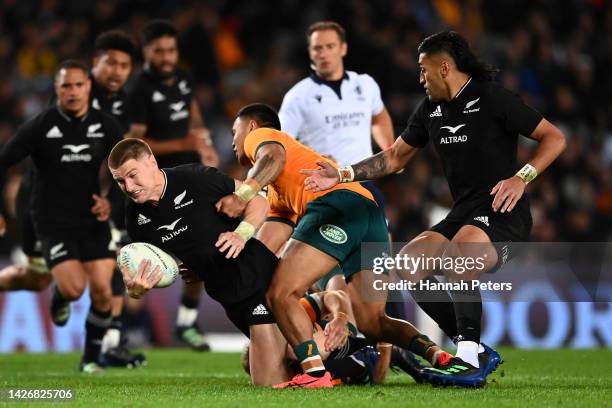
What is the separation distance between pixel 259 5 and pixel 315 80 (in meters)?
8.53

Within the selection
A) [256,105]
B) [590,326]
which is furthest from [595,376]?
[590,326]

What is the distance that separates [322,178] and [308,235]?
0.40 metres

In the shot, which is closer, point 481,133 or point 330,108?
point 481,133

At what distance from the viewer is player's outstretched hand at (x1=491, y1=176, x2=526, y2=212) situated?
23.1 feet

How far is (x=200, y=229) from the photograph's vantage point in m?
7.17

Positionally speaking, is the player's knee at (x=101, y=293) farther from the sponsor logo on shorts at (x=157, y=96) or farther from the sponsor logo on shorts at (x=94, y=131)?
the sponsor logo on shorts at (x=157, y=96)

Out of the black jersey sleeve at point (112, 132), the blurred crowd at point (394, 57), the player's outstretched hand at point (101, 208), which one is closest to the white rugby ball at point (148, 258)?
the player's outstretched hand at point (101, 208)

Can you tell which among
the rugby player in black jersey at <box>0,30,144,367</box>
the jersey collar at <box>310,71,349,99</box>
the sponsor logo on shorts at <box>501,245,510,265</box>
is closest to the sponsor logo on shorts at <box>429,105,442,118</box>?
the sponsor logo on shorts at <box>501,245,510,265</box>

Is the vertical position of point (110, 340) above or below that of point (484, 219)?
below

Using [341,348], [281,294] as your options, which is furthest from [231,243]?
[341,348]

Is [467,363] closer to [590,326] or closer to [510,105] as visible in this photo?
[510,105]

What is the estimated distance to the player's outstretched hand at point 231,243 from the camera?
22.6 ft

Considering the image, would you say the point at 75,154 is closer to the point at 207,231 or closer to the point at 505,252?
the point at 207,231

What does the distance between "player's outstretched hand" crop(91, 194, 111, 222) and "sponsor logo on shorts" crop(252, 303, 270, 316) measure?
8.79 ft
